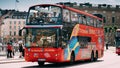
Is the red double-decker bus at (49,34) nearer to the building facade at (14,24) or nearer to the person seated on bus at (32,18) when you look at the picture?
the person seated on bus at (32,18)

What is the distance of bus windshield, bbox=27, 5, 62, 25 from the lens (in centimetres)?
2839

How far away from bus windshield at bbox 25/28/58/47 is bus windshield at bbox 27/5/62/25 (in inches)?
23.1

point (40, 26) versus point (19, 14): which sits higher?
point (40, 26)

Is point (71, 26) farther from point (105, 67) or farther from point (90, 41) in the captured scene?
point (90, 41)

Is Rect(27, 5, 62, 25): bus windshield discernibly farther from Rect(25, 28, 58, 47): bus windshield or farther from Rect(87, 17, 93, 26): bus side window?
Rect(87, 17, 93, 26): bus side window

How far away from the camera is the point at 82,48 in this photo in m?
34.0

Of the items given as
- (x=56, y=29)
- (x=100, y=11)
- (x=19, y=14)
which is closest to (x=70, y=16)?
(x=56, y=29)

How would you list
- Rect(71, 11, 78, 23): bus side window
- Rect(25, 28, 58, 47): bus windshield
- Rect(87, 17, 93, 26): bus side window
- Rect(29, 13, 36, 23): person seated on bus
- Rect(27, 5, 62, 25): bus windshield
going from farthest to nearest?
Rect(87, 17, 93, 26): bus side window < Rect(71, 11, 78, 23): bus side window < Rect(29, 13, 36, 23): person seated on bus < Rect(27, 5, 62, 25): bus windshield < Rect(25, 28, 58, 47): bus windshield

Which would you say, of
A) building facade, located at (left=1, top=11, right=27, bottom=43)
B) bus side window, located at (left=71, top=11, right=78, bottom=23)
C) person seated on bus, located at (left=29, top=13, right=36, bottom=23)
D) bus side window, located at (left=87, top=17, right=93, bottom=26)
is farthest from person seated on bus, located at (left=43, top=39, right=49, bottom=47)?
building facade, located at (left=1, top=11, right=27, bottom=43)

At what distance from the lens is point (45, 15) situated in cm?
2856

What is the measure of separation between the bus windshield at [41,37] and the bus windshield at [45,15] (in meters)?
0.59

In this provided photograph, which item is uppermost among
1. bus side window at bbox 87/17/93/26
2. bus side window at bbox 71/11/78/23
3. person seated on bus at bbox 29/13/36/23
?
person seated on bus at bbox 29/13/36/23

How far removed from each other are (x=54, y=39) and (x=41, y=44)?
92cm

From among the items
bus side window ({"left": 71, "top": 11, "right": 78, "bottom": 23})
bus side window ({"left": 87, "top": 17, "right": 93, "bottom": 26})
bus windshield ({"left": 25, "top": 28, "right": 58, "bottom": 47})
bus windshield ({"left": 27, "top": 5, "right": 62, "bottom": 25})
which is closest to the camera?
bus windshield ({"left": 25, "top": 28, "right": 58, "bottom": 47})
